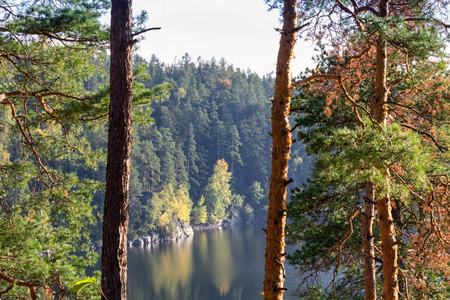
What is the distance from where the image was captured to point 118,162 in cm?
317

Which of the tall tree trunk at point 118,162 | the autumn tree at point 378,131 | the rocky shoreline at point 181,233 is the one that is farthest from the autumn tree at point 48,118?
the rocky shoreline at point 181,233

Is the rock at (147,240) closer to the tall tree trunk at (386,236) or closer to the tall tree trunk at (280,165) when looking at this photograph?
the tall tree trunk at (386,236)

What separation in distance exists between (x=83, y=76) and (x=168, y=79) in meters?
50.4

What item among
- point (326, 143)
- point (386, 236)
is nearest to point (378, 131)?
point (326, 143)

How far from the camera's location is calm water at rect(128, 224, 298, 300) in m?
22.0

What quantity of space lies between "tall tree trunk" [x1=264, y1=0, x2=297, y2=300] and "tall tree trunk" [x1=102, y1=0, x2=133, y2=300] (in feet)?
3.36

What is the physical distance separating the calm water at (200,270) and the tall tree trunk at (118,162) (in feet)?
56.6

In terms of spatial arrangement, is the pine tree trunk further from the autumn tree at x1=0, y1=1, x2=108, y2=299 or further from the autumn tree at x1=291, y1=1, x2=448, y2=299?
the autumn tree at x1=0, y1=1, x2=108, y2=299

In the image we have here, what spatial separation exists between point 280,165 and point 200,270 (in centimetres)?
2395

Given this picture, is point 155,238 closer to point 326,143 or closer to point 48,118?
point 48,118

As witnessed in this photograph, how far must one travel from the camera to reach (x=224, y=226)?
4394 cm

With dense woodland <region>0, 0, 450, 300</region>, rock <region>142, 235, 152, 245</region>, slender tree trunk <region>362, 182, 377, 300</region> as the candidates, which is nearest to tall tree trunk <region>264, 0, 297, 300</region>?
dense woodland <region>0, 0, 450, 300</region>

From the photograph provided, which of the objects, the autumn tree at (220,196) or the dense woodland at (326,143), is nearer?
the dense woodland at (326,143)

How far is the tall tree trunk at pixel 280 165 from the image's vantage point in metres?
2.95
